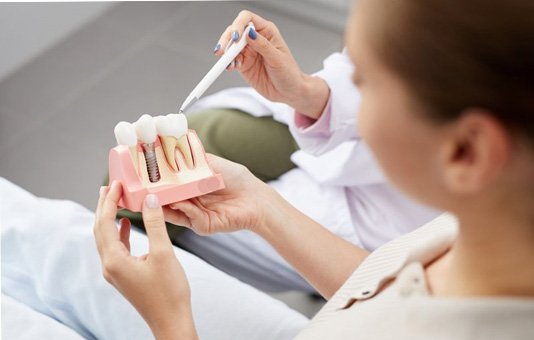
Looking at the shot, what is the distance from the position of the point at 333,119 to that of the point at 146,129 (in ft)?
1.38

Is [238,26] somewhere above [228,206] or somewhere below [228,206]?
above

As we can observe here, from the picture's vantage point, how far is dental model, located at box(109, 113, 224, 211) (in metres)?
0.86

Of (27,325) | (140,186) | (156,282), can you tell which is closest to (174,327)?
(156,282)

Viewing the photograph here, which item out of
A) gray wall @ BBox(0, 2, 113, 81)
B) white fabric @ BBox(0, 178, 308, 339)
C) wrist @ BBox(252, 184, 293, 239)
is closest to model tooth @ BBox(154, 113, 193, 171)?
wrist @ BBox(252, 184, 293, 239)

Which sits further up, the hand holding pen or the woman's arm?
the hand holding pen

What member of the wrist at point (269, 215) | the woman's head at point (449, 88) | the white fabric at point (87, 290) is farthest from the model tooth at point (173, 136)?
the woman's head at point (449, 88)

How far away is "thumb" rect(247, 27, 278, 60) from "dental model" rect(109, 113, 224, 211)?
0.57 ft

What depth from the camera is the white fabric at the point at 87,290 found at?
1.04 m

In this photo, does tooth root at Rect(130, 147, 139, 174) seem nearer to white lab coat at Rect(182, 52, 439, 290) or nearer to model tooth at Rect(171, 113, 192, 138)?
model tooth at Rect(171, 113, 192, 138)

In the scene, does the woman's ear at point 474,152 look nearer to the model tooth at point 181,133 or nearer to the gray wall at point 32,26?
the model tooth at point 181,133

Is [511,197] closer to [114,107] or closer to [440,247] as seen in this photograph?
[440,247]

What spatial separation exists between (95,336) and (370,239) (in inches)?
18.7

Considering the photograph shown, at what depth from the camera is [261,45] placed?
1.01 m

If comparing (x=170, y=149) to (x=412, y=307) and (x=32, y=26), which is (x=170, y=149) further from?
(x=32, y=26)
